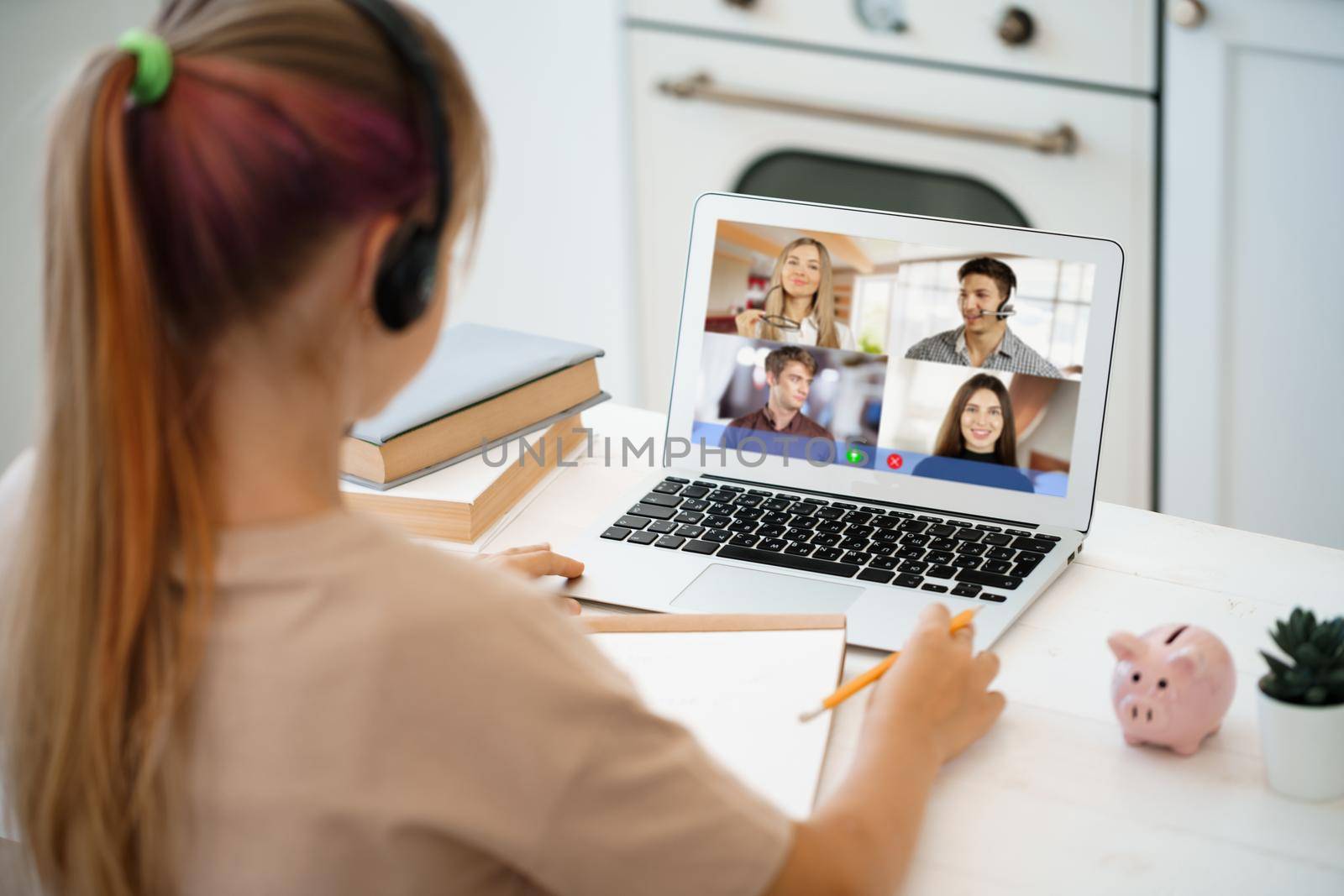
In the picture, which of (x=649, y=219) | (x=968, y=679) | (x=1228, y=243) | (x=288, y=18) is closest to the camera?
(x=288, y=18)

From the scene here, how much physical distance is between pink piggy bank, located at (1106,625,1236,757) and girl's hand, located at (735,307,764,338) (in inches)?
16.3

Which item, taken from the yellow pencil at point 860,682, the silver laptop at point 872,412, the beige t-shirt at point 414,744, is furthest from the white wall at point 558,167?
the beige t-shirt at point 414,744

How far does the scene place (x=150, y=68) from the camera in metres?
0.46

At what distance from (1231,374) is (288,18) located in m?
1.64

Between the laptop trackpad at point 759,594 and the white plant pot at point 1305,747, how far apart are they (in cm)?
28

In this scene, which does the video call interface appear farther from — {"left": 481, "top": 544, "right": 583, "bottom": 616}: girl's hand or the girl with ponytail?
the girl with ponytail

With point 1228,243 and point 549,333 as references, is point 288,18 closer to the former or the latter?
point 1228,243

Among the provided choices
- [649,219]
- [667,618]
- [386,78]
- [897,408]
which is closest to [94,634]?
[386,78]

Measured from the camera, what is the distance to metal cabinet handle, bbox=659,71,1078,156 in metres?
1.83

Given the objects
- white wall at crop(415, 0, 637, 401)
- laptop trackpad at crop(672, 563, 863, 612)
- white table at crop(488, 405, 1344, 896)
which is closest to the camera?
white table at crop(488, 405, 1344, 896)

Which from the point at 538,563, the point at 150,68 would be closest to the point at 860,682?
the point at 538,563

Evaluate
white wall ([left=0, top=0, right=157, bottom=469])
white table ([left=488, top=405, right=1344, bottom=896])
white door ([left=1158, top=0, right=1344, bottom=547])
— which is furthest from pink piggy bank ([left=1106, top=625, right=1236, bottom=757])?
white wall ([left=0, top=0, right=157, bottom=469])

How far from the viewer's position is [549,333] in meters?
2.39

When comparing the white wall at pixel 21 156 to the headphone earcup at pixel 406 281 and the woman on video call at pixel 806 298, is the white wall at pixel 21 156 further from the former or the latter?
the headphone earcup at pixel 406 281
